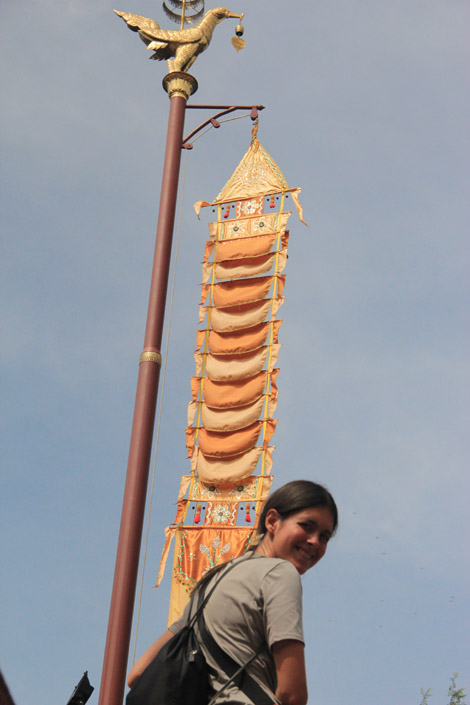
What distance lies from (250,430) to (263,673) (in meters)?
6.37

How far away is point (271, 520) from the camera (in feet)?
6.82

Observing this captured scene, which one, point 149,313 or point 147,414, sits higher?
point 149,313

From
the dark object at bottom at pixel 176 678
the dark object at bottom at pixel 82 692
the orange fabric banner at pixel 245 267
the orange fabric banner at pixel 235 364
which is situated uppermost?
the orange fabric banner at pixel 245 267

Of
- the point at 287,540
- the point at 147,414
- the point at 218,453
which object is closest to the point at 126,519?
the point at 147,414

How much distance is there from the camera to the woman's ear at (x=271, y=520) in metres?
2.07

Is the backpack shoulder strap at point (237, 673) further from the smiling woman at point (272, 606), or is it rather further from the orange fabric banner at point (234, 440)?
the orange fabric banner at point (234, 440)

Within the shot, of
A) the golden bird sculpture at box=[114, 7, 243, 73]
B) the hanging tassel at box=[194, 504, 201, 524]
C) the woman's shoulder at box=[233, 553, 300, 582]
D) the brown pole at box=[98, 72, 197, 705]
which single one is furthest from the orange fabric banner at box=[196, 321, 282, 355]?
the woman's shoulder at box=[233, 553, 300, 582]

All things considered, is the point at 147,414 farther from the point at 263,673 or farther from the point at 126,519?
the point at 263,673

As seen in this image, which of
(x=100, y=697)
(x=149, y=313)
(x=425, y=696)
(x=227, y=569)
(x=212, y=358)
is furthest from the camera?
(x=425, y=696)

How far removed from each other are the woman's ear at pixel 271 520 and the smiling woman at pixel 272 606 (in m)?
0.01

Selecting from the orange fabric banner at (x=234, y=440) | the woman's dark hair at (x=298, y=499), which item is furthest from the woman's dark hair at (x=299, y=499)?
the orange fabric banner at (x=234, y=440)

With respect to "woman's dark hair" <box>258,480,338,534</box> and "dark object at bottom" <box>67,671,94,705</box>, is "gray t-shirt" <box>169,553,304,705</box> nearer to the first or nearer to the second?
"woman's dark hair" <box>258,480,338,534</box>

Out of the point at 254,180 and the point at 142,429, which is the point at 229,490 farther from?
the point at 254,180

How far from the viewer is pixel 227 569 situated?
1.93 meters
